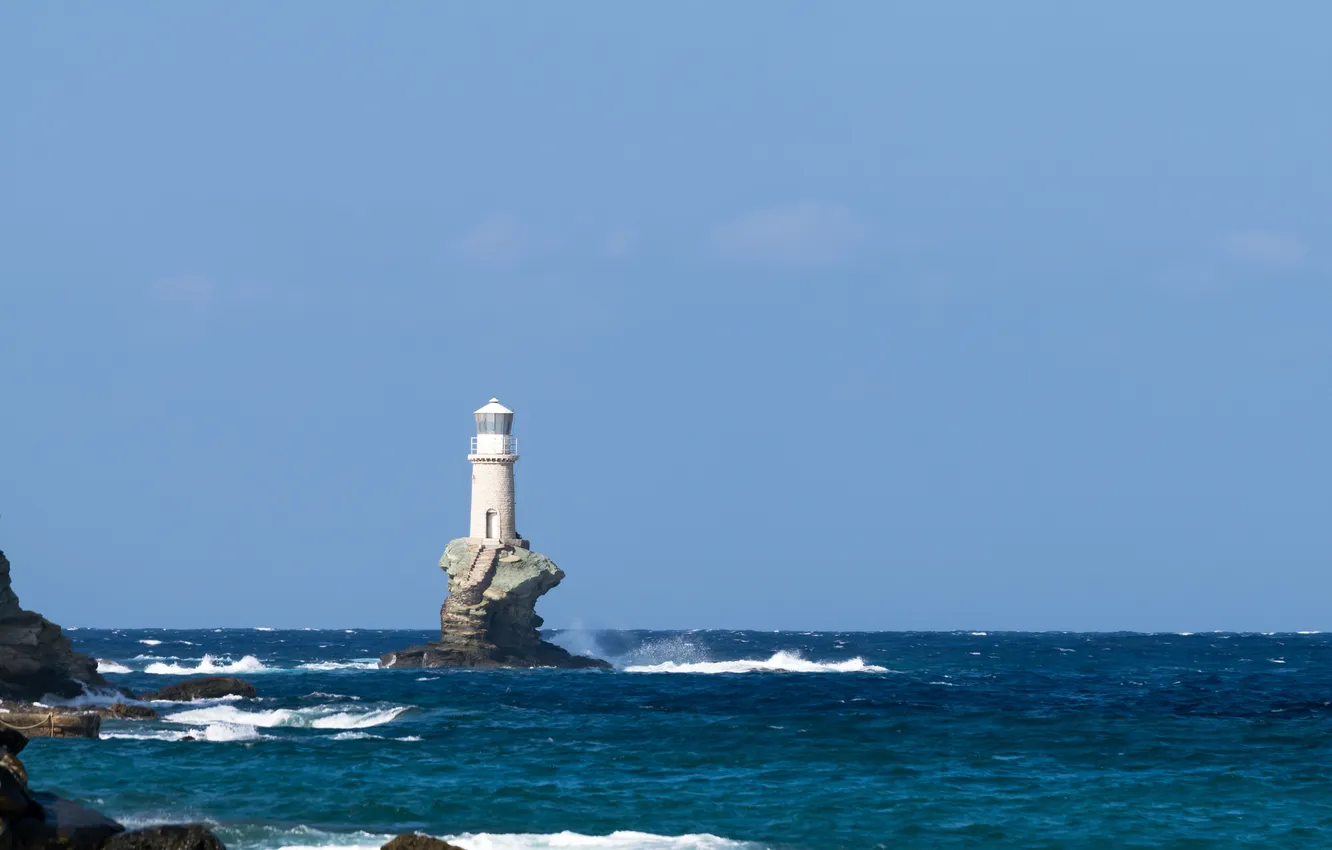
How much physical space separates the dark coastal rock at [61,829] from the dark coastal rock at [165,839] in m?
0.31

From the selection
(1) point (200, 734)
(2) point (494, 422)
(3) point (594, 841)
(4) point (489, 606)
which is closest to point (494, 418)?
(2) point (494, 422)

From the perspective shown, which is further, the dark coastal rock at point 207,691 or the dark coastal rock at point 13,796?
the dark coastal rock at point 207,691

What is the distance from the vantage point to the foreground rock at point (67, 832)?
71.8 ft

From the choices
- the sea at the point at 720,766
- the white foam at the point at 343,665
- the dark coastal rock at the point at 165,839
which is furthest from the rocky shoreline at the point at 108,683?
the white foam at the point at 343,665

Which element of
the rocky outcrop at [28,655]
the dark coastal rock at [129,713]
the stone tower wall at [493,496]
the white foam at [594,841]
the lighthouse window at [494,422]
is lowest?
the white foam at [594,841]

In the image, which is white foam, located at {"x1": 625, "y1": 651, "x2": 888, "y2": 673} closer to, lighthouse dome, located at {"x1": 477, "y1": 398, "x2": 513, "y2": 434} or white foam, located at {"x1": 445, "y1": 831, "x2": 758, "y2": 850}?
lighthouse dome, located at {"x1": 477, "y1": 398, "x2": 513, "y2": 434}

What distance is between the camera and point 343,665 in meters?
86.0

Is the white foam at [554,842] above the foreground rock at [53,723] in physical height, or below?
below

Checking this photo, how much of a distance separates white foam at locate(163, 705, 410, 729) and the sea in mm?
192

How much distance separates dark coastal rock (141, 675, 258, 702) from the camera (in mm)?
54094

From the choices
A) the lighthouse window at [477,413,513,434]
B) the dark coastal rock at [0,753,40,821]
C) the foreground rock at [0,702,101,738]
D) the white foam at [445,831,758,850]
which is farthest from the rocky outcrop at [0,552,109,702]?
the lighthouse window at [477,413,513,434]

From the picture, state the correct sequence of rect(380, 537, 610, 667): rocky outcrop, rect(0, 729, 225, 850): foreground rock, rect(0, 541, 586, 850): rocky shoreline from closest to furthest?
1. rect(0, 729, 225, 850): foreground rock
2. rect(0, 541, 586, 850): rocky shoreline
3. rect(380, 537, 610, 667): rocky outcrop

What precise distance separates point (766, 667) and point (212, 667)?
2903 centimetres

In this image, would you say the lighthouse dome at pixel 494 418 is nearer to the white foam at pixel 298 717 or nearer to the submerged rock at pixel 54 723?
the white foam at pixel 298 717
